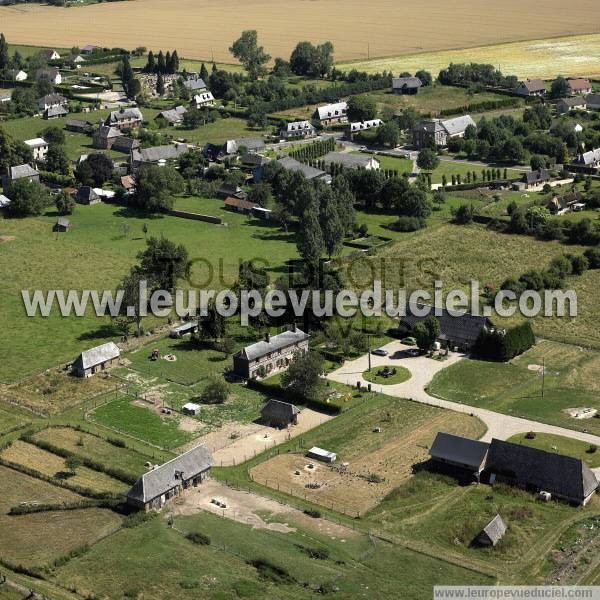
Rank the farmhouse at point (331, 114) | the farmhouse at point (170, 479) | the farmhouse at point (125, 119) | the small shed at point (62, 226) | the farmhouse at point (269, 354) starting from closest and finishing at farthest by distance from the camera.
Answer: the farmhouse at point (170, 479)
the farmhouse at point (269, 354)
the small shed at point (62, 226)
the farmhouse at point (125, 119)
the farmhouse at point (331, 114)

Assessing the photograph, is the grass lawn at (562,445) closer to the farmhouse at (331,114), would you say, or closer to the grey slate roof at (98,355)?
the grey slate roof at (98,355)

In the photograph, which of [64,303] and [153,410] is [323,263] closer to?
[64,303]

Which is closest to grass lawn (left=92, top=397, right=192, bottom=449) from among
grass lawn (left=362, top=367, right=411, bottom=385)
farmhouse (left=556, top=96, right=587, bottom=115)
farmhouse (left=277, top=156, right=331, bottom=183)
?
grass lawn (left=362, top=367, right=411, bottom=385)

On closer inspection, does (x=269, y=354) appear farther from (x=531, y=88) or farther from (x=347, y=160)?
(x=531, y=88)

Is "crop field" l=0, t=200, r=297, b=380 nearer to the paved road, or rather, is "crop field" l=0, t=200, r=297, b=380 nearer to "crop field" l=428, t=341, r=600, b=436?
the paved road

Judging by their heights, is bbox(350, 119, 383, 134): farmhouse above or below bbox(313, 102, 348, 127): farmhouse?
below

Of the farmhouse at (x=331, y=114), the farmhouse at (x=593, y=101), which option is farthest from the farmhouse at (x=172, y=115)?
the farmhouse at (x=593, y=101)
